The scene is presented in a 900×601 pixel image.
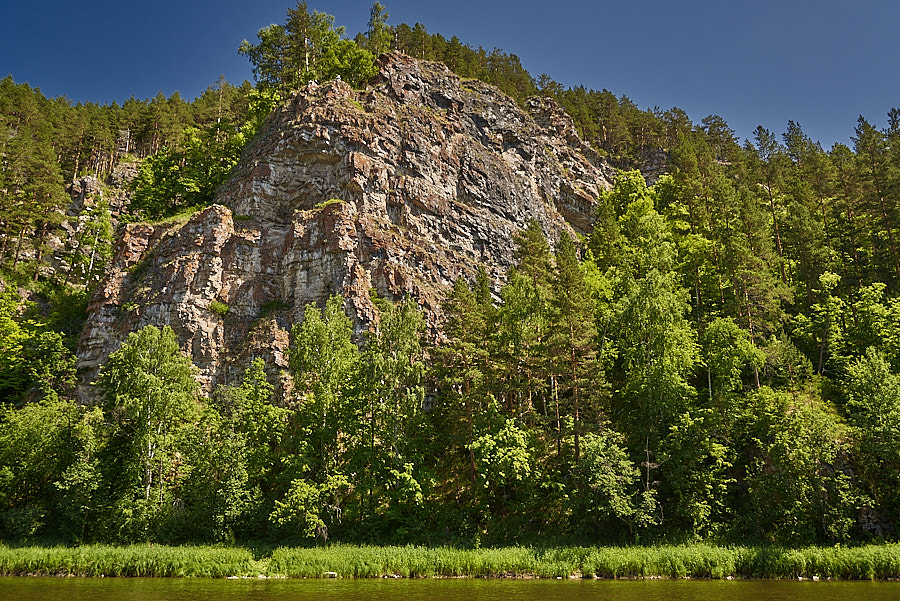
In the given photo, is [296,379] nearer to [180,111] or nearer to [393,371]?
[393,371]

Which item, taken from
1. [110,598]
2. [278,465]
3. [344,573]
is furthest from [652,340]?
[110,598]

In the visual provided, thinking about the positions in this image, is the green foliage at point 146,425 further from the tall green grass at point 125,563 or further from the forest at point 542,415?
the tall green grass at point 125,563

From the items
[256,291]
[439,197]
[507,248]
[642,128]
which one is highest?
[642,128]

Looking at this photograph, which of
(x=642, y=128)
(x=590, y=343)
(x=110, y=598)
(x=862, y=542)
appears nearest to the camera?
(x=110, y=598)

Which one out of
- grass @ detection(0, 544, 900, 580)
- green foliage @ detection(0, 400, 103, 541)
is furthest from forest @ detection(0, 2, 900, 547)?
grass @ detection(0, 544, 900, 580)

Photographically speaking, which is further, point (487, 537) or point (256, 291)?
point (256, 291)

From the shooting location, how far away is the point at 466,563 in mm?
26688

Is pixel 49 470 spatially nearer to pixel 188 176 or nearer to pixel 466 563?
pixel 466 563

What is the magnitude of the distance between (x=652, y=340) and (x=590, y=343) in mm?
4274

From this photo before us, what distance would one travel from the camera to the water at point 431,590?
755 inches

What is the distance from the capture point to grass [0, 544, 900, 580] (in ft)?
83.3

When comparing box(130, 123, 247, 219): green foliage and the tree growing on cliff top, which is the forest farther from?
the tree growing on cliff top

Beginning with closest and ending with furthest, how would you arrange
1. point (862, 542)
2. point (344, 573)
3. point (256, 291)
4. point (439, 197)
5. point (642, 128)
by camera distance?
1. point (344, 573)
2. point (862, 542)
3. point (256, 291)
4. point (439, 197)
5. point (642, 128)

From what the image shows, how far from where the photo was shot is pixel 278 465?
36.4m
